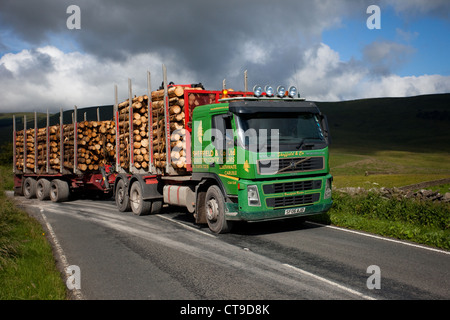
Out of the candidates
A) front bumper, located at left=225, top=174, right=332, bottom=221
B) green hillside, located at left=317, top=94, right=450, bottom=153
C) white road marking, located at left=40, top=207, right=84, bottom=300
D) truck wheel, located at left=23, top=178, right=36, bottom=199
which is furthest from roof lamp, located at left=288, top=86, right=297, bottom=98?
green hillside, located at left=317, top=94, right=450, bottom=153

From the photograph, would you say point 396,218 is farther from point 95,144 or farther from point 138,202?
point 95,144

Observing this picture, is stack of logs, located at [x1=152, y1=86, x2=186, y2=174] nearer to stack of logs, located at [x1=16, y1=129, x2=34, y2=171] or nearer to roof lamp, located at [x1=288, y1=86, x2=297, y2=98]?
roof lamp, located at [x1=288, y1=86, x2=297, y2=98]

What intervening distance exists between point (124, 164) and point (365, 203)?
27.1ft

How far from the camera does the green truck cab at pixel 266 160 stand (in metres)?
8.77

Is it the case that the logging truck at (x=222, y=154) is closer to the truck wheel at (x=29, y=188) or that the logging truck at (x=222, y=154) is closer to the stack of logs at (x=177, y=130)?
the stack of logs at (x=177, y=130)

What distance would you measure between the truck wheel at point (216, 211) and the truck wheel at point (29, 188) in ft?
46.1

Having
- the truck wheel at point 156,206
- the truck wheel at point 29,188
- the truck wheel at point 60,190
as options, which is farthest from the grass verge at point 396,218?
the truck wheel at point 29,188

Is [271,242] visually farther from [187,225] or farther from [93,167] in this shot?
[93,167]

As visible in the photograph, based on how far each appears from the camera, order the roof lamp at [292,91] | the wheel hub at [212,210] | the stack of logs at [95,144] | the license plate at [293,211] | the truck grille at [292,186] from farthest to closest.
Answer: the stack of logs at [95,144] < the roof lamp at [292,91] < the wheel hub at [212,210] < the license plate at [293,211] < the truck grille at [292,186]

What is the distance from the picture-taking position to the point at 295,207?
9.13 m

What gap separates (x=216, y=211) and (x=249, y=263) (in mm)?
2781

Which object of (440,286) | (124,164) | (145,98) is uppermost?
(145,98)

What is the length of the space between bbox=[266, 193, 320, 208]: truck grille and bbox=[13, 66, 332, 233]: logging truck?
22 millimetres

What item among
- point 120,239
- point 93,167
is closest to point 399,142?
point 93,167
